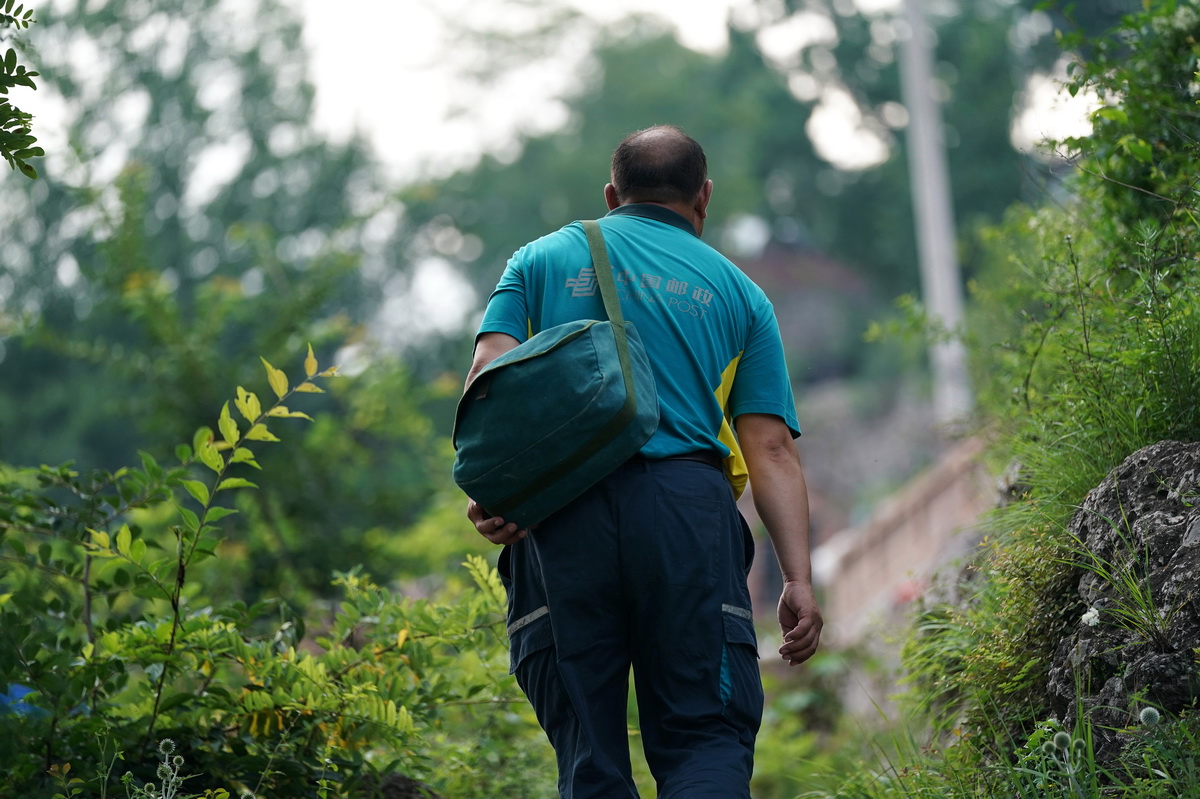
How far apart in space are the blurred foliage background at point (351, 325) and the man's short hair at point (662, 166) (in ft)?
4.61

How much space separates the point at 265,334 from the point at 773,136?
31.6 metres

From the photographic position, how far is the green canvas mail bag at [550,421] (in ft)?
8.54

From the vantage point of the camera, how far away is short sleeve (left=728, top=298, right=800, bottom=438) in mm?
3014

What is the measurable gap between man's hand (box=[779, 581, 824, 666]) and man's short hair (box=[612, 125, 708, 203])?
1.01 m

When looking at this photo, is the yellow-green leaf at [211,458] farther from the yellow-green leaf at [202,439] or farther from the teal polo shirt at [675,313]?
the teal polo shirt at [675,313]

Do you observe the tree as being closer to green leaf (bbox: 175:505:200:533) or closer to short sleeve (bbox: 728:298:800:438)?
A: green leaf (bbox: 175:505:200:533)

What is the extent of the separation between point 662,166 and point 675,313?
0.41 meters

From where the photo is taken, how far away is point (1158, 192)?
4078mm

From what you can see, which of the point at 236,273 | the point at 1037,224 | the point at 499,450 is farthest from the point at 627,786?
the point at 236,273

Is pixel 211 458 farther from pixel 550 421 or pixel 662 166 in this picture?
pixel 662 166

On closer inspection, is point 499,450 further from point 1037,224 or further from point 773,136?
point 773,136

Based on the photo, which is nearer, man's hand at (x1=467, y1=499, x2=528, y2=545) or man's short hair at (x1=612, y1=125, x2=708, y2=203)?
man's hand at (x1=467, y1=499, x2=528, y2=545)

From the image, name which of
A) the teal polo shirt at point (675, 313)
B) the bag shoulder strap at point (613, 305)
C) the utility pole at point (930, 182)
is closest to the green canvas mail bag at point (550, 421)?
the bag shoulder strap at point (613, 305)

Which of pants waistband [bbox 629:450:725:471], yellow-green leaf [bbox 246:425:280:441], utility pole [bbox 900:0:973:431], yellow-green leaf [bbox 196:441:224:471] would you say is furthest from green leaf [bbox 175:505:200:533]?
utility pole [bbox 900:0:973:431]
